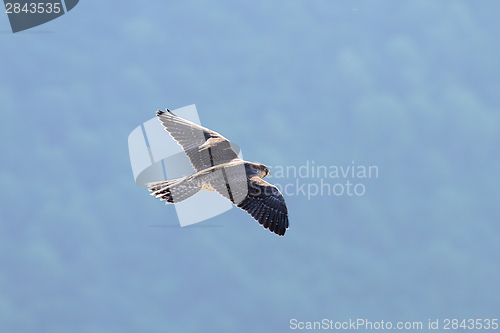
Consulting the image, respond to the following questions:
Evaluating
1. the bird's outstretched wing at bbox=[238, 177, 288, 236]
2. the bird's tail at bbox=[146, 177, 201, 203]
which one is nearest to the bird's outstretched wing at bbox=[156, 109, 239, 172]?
the bird's tail at bbox=[146, 177, 201, 203]

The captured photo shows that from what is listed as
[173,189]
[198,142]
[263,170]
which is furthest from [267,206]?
[198,142]

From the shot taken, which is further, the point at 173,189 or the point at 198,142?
the point at 198,142

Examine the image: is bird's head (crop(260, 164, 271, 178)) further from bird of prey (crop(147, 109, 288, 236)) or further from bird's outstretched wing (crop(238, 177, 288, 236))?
bird's outstretched wing (crop(238, 177, 288, 236))

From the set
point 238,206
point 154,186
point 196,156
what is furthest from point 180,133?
point 238,206

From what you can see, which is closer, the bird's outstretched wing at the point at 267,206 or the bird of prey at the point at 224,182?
the bird's outstretched wing at the point at 267,206

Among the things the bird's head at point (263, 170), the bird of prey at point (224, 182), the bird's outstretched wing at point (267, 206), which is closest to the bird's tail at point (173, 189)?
the bird of prey at point (224, 182)

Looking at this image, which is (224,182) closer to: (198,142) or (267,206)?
(267,206)

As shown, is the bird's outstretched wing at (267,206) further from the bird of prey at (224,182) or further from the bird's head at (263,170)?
the bird's head at (263,170)

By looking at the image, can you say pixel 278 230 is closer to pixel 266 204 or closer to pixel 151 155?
pixel 266 204
